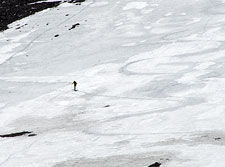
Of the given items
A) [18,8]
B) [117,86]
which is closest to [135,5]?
[18,8]

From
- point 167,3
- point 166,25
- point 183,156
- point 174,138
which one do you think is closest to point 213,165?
point 183,156

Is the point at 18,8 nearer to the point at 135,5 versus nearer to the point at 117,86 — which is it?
the point at 135,5

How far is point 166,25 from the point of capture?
32.0 metres

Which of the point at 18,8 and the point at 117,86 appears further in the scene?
the point at 18,8

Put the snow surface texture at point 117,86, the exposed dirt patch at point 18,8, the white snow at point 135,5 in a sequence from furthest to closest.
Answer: the exposed dirt patch at point 18,8 → the white snow at point 135,5 → the snow surface texture at point 117,86

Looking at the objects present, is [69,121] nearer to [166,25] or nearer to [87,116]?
[87,116]

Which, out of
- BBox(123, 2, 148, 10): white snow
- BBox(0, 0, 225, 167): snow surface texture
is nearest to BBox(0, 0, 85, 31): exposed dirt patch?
BBox(0, 0, 225, 167): snow surface texture

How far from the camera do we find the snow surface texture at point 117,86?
574 inches

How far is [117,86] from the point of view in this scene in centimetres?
2244

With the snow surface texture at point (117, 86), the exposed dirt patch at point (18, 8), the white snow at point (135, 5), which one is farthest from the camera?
the exposed dirt patch at point (18, 8)

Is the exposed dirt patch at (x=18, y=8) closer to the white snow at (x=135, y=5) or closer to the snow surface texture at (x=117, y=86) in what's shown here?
the snow surface texture at (x=117, y=86)

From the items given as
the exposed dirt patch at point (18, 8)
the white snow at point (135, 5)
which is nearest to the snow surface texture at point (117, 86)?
the white snow at point (135, 5)

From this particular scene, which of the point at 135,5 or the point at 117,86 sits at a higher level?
the point at 135,5

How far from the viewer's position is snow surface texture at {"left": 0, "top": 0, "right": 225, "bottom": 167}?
14586 millimetres
